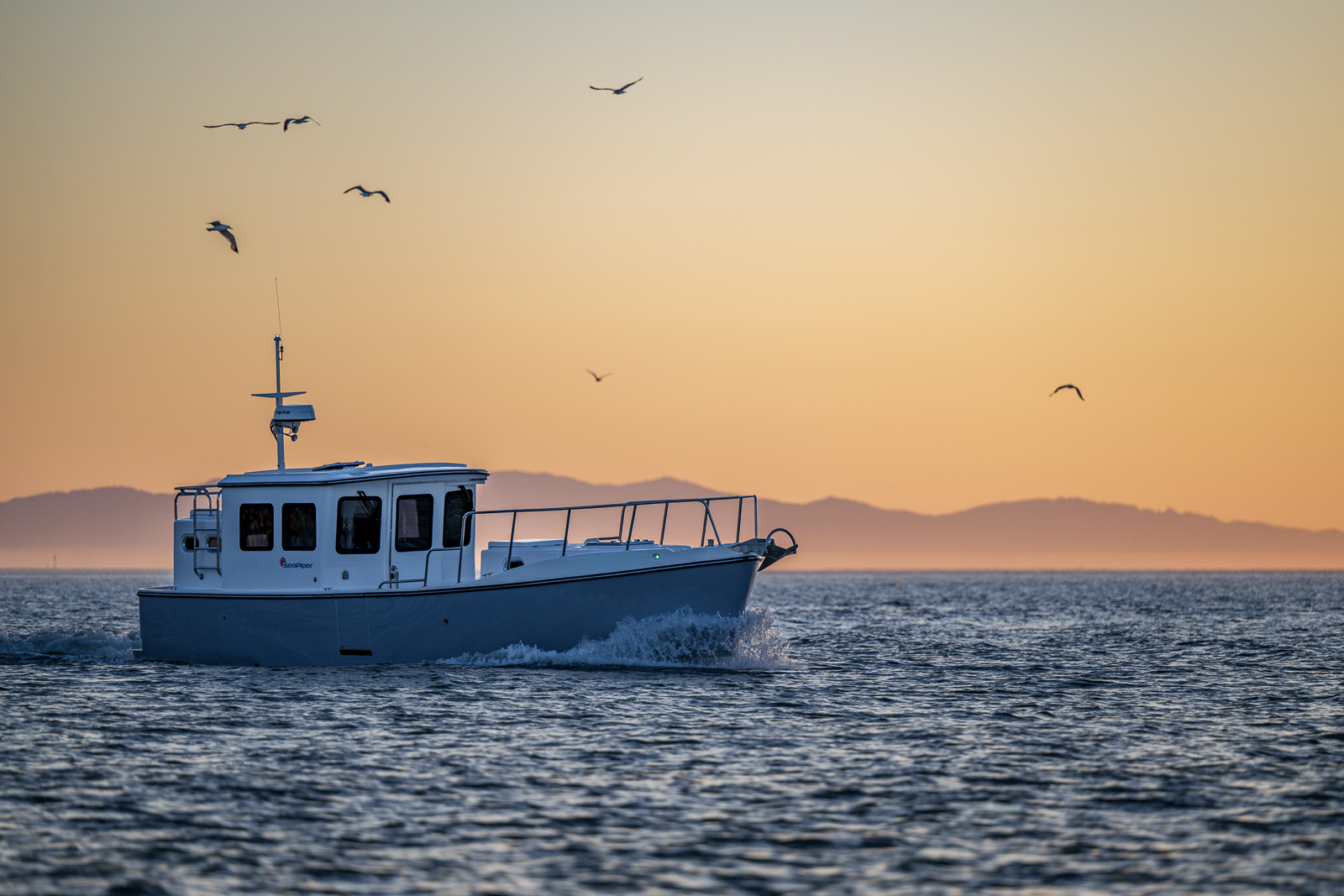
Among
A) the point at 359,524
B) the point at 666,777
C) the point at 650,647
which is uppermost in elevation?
the point at 359,524

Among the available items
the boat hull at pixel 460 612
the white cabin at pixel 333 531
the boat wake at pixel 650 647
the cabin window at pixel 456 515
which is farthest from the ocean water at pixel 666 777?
the cabin window at pixel 456 515

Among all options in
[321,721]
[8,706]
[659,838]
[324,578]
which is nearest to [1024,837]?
[659,838]

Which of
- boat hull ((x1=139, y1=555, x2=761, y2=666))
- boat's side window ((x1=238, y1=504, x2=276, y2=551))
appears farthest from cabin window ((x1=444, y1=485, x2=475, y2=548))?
boat's side window ((x1=238, y1=504, x2=276, y2=551))

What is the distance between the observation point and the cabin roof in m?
21.9

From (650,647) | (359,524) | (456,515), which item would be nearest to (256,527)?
(359,524)

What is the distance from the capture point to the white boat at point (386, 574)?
68.7 ft

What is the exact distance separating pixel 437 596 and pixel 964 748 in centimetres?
968

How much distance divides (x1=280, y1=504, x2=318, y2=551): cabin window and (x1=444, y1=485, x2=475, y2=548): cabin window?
2.38 meters

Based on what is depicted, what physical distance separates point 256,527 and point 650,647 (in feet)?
24.7

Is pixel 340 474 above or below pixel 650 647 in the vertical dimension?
above

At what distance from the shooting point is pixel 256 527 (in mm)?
22562

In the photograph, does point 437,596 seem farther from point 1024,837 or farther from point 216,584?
point 1024,837

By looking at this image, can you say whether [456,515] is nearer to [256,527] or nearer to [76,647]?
[256,527]

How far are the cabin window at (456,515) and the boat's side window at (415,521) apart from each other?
374 mm
